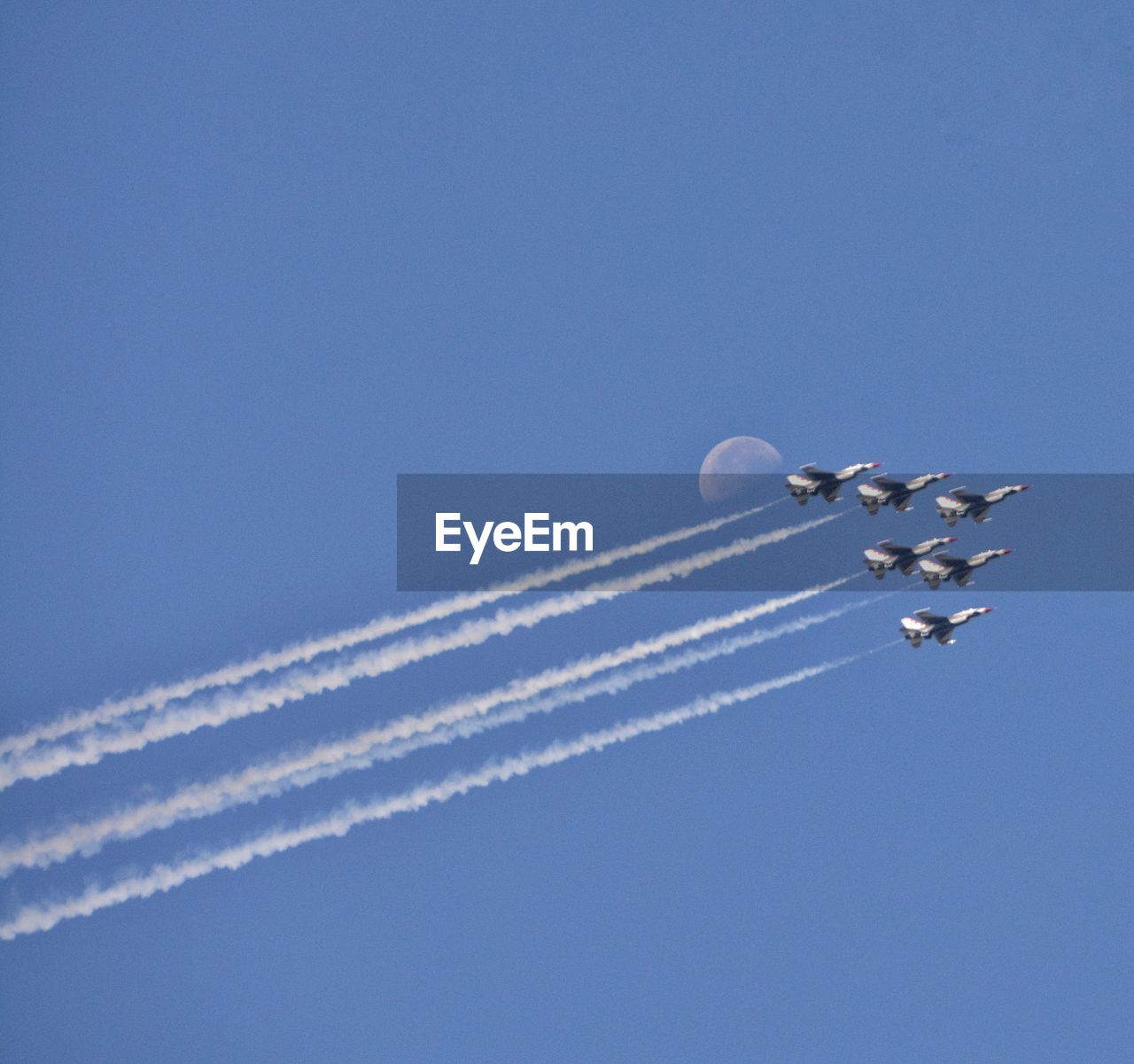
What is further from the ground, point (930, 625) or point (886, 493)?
point (886, 493)

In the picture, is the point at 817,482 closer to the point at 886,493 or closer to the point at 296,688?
the point at 886,493

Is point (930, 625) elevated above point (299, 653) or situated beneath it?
situated beneath

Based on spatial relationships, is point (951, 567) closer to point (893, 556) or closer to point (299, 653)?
point (893, 556)

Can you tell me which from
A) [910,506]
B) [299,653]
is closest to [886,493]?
[910,506]

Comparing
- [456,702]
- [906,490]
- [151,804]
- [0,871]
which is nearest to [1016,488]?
[906,490]

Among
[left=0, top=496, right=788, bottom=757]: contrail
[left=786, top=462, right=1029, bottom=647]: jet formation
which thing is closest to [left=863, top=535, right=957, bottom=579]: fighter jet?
[left=786, top=462, right=1029, bottom=647]: jet formation

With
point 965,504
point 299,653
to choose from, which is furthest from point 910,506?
point 299,653

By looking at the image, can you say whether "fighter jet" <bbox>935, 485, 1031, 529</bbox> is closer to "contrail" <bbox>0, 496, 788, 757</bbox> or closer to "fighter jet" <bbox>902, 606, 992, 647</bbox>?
"fighter jet" <bbox>902, 606, 992, 647</bbox>
